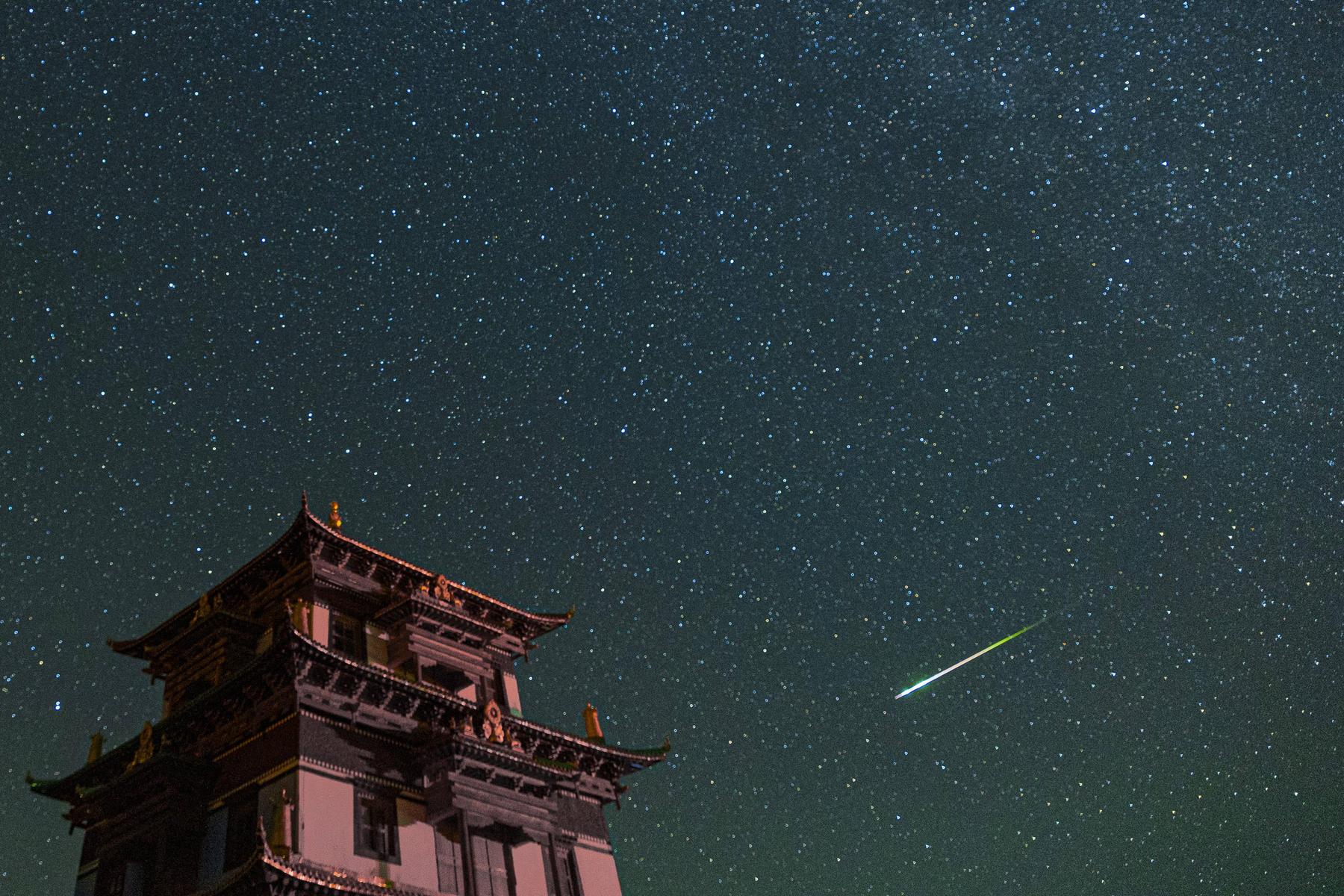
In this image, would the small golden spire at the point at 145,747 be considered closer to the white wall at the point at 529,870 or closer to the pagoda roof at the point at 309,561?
the pagoda roof at the point at 309,561

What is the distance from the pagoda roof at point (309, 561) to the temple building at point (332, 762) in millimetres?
62

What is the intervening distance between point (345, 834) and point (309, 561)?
10.6 m

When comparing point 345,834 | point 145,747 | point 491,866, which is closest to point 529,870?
point 491,866

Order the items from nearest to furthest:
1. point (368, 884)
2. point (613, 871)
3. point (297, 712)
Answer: point (368, 884) → point (297, 712) → point (613, 871)

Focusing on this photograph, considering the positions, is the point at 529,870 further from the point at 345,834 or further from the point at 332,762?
the point at 332,762

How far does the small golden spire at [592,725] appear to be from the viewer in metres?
37.3

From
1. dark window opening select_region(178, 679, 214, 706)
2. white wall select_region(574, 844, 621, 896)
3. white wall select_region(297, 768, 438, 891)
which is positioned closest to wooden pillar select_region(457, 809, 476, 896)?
white wall select_region(297, 768, 438, 891)

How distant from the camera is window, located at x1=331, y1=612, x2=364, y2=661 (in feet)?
112

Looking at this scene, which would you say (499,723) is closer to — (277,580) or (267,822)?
(267,822)

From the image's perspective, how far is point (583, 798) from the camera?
36.4 metres

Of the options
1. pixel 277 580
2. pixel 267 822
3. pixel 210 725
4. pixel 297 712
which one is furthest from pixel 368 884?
pixel 277 580

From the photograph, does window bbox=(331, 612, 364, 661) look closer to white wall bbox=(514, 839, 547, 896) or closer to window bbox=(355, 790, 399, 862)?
window bbox=(355, 790, 399, 862)

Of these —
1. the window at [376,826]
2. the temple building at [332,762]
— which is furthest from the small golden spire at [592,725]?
the window at [376,826]

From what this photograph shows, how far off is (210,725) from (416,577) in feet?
28.8
